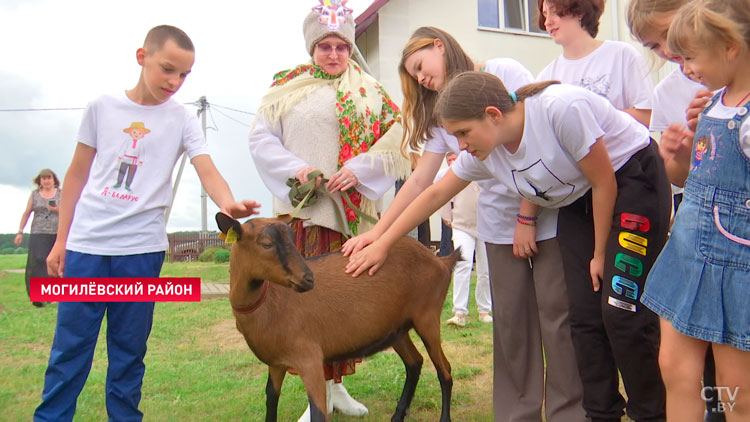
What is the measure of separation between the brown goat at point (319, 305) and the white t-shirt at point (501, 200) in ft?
1.70

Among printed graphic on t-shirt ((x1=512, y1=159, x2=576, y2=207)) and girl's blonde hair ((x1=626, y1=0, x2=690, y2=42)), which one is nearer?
girl's blonde hair ((x1=626, y1=0, x2=690, y2=42))

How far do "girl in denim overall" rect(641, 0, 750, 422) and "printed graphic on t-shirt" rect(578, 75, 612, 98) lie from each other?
3.59 ft

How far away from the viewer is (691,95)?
99.8 inches

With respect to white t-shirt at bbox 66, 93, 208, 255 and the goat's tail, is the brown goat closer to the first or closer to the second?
the goat's tail

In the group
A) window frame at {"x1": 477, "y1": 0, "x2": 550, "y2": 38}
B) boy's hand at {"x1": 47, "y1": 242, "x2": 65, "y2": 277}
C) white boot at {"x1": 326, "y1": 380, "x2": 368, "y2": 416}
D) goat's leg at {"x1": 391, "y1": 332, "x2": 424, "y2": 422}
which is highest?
window frame at {"x1": 477, "y1": 0, "x2": 550, "y2": 38}

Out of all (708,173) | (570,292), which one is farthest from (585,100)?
(570,292)

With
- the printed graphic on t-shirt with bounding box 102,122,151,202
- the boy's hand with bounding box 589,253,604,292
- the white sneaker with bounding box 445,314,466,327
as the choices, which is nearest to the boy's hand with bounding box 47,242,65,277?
the printed graphic on t-shirt with bounding box 102,122,151,202

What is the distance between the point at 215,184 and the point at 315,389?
1178 mm

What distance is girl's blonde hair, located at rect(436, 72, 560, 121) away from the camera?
94.2 inches

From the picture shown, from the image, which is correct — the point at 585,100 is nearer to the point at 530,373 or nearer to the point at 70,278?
the point at 530,373

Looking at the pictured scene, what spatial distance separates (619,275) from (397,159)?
1.47m

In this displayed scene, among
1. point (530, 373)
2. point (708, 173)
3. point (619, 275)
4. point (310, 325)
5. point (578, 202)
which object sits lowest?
point (530, 373)

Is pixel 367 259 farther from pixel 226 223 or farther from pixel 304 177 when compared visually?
pixel 226 223

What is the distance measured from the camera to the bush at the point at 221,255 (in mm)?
15116
